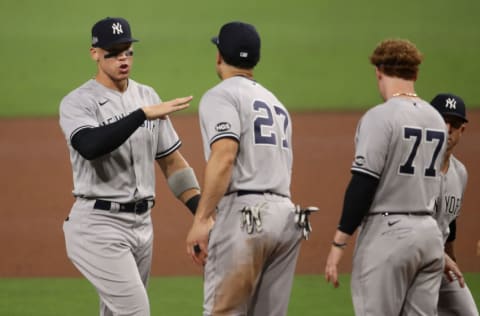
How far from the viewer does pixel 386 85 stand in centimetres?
384

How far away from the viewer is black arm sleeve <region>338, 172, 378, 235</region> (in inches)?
145

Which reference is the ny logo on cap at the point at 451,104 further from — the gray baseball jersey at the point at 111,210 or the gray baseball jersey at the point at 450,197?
the gray baseball jersey at the point at 111,210

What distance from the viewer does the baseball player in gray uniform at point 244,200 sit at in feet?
12.4

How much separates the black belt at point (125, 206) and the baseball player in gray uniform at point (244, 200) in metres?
0.65

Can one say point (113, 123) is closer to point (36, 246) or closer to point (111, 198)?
point (111, 198)

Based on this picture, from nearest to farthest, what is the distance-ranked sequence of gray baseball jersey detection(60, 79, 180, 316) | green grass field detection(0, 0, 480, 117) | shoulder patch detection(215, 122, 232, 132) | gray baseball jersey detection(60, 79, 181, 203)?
shoulder patch detection(215, 122, 232, 132), gray baseball jersey detection(60, 79, 180, 316), gray baseball jersey detection(60, 79, 181, 203), green grass field detection(0, 0, 480, 117)

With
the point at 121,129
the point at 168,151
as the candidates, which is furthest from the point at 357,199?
the point at 168,151

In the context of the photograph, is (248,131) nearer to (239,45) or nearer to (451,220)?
(239,45)

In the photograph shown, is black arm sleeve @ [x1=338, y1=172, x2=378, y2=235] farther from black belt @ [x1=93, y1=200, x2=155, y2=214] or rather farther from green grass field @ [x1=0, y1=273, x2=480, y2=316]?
green grass field @ [x1=0, y1=273, x2=480, y2=316]

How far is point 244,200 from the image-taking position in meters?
3.84

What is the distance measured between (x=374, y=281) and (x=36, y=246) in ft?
18.0

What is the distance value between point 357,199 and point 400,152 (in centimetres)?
25

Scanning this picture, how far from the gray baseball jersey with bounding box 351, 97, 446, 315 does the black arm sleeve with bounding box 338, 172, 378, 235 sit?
0.03m

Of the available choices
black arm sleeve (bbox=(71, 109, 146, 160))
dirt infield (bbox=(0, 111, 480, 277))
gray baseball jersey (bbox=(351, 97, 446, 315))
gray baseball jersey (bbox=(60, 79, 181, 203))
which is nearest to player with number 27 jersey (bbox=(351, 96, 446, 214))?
gray baseball jersey (bbox=(351, 97, 446, 315))
